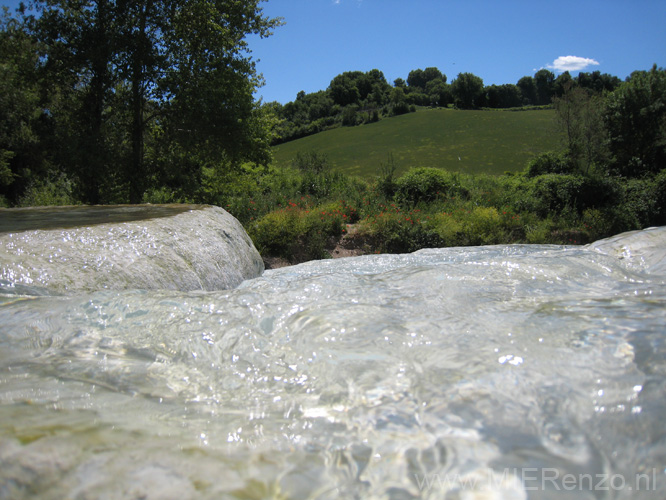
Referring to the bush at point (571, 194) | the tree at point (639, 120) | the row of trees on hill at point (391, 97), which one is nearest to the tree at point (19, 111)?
the bush at point (571, 194)

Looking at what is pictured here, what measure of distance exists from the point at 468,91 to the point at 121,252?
76248mm

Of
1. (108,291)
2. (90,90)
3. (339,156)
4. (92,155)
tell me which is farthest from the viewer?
(339,156)

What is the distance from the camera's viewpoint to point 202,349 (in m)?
2.16

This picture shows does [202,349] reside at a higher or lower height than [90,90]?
lower

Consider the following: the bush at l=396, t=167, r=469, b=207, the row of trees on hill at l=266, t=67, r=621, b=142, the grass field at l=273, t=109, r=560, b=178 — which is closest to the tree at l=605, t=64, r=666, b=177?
the grass field at l=273, t=109, r=560, b=178

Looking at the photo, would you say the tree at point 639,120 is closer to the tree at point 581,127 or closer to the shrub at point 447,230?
the tree at point 581,127

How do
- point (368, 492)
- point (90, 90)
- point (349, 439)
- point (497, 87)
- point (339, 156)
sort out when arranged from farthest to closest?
point (497, 87), point (339, 156), point (90, 90), point (349, 439), point (368, 492)

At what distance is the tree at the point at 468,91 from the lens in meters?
69.4

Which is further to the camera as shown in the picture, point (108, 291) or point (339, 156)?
point (339, 156)

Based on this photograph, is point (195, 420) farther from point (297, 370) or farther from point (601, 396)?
point (601, 396)

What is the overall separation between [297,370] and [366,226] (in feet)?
30.2

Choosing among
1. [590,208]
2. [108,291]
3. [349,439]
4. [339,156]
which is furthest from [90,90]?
[339,156]

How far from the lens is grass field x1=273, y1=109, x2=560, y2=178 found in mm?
33688

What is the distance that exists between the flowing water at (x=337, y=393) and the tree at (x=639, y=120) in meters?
20.9
